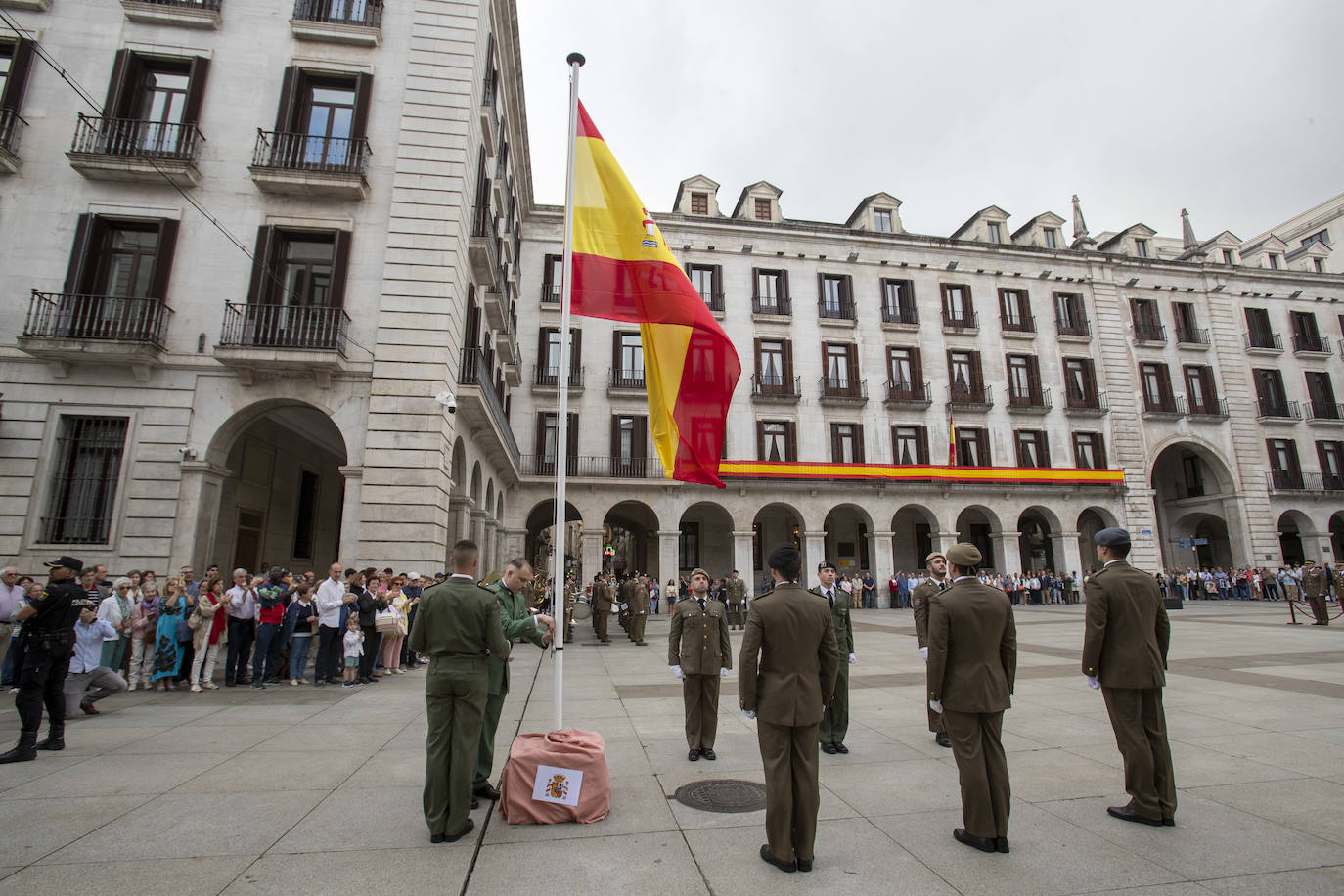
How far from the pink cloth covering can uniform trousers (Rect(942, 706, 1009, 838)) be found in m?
2.43

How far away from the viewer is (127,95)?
14.2m

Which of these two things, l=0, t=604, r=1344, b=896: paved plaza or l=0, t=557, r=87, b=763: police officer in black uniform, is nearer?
l=0, t=604, r=1344, b=896: paved plaza

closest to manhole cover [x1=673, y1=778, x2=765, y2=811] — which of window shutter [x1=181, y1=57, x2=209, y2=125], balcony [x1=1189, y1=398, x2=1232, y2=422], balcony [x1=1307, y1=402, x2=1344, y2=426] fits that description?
window shutter [x1=181, y1=57, x2=209, y2=125]

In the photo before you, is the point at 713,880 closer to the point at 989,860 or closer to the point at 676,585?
the point at 989,860

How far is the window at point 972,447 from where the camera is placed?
30.3 meters

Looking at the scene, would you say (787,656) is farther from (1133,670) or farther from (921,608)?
(921,608)


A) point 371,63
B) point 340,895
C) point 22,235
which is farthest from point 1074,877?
point 22,235

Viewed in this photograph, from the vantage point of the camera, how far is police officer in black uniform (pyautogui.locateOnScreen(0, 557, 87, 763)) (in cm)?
588

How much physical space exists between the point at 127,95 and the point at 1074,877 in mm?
20589

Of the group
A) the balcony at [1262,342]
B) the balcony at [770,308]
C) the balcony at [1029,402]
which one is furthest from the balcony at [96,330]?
the balcony at [1262,342]

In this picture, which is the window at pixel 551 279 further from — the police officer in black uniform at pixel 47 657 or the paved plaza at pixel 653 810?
the police officer in black uniform at pixel 47 657

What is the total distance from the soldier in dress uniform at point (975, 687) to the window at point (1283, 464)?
39420 mm

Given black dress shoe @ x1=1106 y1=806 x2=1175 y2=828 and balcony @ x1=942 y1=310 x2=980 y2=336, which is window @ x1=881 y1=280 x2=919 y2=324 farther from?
black dress shoe @ x1=1106 y1=806 x2=1175 y2=828

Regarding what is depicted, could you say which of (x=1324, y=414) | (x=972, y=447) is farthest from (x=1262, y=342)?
(x=972, y=447)
